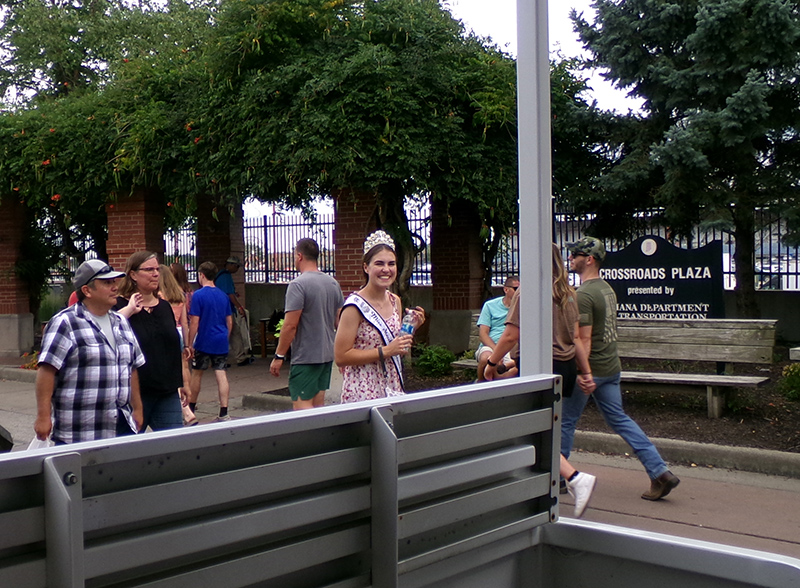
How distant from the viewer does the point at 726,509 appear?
617 centimetres

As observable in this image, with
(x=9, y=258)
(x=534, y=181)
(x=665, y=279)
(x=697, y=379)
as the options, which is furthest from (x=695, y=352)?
(x=9, y=258)

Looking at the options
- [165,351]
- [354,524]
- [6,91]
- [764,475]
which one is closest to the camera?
[354,524]

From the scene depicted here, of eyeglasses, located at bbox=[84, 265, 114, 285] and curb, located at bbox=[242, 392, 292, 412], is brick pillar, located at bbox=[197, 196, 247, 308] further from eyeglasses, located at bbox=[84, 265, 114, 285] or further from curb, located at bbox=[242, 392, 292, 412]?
eyeglasses, located at bbox=[84, 265, 114, 285]

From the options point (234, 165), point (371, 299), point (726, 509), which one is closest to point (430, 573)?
point (371, 299)

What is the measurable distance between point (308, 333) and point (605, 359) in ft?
7.60

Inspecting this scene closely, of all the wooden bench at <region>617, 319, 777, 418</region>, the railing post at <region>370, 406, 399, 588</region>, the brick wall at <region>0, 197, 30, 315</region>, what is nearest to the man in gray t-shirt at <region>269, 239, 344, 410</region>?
the wooden bench at <region>617, 319, 777, 418</region>

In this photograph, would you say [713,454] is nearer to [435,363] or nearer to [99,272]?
[435,363]

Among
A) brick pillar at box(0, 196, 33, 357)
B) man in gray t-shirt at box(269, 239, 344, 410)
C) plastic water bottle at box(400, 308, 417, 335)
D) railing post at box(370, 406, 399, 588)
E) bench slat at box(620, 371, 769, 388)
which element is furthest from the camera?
brick pillar at box(0, 196, 33, 357)

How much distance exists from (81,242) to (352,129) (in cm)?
1284

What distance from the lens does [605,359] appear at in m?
6.32

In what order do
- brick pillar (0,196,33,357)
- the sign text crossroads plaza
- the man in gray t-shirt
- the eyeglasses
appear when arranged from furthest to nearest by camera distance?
brick pillar (0,196,33,357) < the sign text crossroads plaza < the man in gray t-shirt < the eyeglasses

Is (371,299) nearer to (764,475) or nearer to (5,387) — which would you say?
(764,475)

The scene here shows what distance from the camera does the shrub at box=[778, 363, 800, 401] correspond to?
9.09 metres

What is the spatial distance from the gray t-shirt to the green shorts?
0.07 meters
